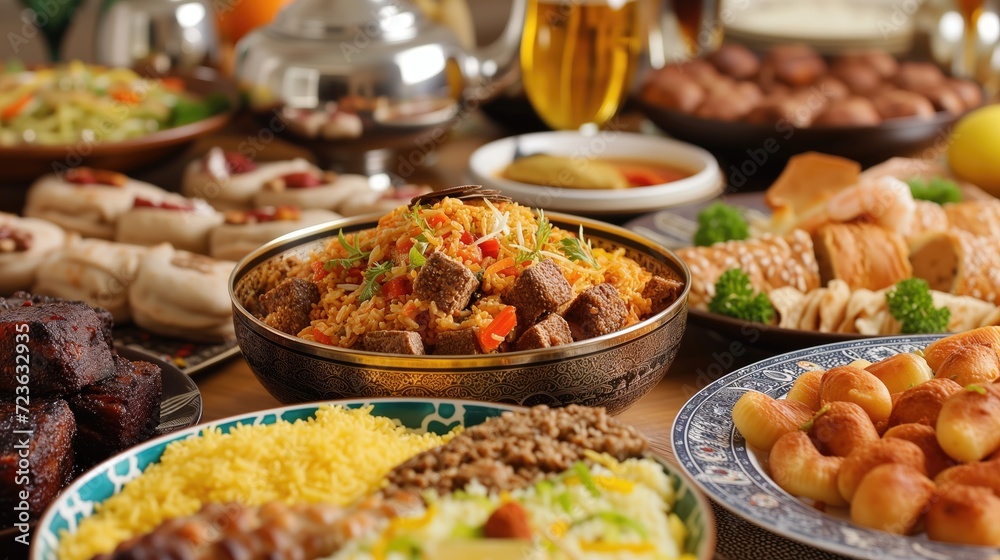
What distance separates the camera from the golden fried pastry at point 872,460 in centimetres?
A: 157

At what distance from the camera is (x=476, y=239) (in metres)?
2.07

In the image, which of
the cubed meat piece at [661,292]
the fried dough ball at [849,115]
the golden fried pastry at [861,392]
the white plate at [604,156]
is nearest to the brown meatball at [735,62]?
the fried dough ball at [849,115]

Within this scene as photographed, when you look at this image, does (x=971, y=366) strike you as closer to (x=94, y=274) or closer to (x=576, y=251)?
(x=576, y=251)

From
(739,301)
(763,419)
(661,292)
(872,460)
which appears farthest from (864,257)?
(872,460)

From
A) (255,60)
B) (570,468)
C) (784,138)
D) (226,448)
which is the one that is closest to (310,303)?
(226,448)

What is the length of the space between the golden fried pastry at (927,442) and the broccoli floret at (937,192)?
1.74m

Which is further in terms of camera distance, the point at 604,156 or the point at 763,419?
the point at 604,156

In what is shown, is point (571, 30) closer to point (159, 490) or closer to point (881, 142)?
point (881, 142)

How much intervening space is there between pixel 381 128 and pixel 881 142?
1792 mm

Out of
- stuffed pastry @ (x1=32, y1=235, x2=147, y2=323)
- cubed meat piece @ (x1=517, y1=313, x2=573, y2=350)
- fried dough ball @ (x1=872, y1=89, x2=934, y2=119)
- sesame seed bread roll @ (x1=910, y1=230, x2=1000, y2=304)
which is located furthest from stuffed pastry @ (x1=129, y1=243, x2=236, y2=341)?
fried dough ball @ (x1=872, y1=89, x2=934, y2=119)

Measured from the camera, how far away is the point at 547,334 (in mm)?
1859

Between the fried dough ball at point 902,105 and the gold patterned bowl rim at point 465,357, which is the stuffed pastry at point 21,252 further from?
the fried dough ball at point 902,105

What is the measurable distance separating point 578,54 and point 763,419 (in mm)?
2295

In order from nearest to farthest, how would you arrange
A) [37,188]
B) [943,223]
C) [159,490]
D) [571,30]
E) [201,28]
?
1. [159,490]
2. [943,223]
3. [37,188]
4. [571,30]
5. [201,28]
